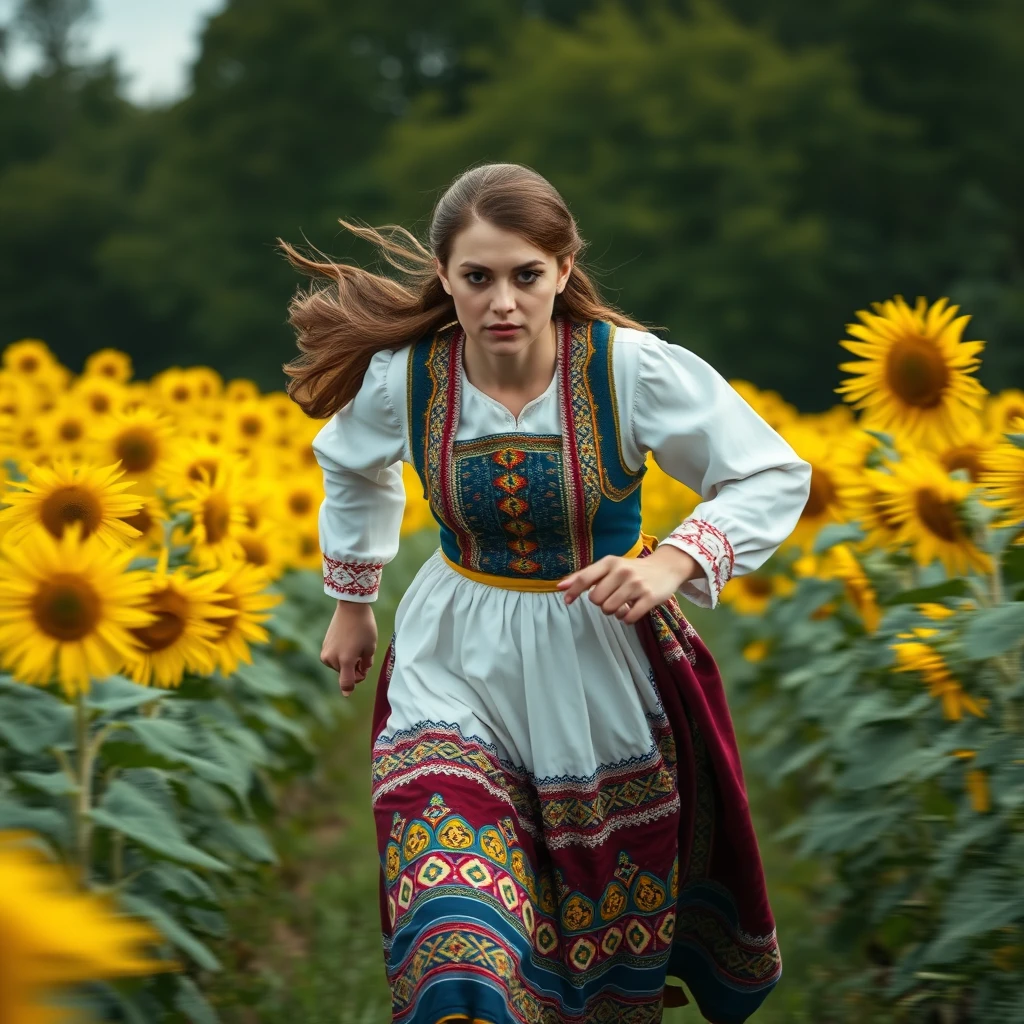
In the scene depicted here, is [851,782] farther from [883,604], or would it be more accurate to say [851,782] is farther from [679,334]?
[679,334]

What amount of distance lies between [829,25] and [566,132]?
6461mm

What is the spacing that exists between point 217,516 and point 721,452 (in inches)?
66.0

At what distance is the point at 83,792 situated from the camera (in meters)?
3.13

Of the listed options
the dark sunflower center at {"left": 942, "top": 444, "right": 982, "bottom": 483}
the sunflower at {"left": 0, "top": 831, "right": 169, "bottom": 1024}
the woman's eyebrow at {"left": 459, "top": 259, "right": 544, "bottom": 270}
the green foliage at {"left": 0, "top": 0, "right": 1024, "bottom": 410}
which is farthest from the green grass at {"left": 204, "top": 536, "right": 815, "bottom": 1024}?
the green foliage at {"left": 0, "top": 0, "right": 1024, "bottom": 410}

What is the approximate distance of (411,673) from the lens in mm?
3244

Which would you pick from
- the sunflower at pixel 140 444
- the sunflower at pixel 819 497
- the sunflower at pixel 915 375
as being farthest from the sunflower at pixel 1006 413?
the sunflower at pixel 140 444

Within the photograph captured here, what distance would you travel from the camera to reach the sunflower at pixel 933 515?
373 cm

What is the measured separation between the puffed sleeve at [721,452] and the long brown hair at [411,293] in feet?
0.75

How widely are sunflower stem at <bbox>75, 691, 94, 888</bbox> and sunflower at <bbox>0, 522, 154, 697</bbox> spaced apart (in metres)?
0.39

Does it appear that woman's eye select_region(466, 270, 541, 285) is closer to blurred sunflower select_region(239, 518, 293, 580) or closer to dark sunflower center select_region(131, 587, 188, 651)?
dark sunflower center select_region(131, 587, 188, 651)

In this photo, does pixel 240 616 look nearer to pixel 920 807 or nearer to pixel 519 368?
pixel 519 368

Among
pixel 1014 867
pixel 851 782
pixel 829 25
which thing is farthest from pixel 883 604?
pixel 829 25

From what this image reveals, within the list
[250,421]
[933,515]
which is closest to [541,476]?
[933,515]

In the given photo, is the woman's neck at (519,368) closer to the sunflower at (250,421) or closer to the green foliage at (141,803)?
the green foliage at (141,803)
